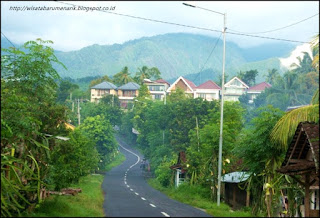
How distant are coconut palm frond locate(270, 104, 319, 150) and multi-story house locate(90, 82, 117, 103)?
13342 cm

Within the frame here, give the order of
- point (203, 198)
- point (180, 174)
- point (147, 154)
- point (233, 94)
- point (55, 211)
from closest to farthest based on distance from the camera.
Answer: point (55, 211), point (203, 198), point (180, 174), point (147, 154), point (233, 94)

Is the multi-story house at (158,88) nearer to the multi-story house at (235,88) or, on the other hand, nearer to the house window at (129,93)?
the house window at (129,93)

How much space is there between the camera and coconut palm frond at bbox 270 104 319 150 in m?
23.8

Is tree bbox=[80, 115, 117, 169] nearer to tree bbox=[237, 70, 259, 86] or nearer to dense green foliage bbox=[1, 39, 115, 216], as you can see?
dense green foliage bbox=[1, 39, 115, 216]

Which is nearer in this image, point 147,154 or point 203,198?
point 203,198

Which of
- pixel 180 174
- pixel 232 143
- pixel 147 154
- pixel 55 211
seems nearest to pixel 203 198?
pixel 232 143

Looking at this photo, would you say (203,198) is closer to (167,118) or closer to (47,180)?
(47,180)

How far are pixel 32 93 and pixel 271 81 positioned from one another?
148m

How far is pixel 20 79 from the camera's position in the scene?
28.9m

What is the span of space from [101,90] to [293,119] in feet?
450

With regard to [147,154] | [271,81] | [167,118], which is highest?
[271,81]

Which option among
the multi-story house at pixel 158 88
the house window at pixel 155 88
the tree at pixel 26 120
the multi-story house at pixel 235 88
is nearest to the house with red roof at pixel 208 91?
the multi-story house at pixel 235 88

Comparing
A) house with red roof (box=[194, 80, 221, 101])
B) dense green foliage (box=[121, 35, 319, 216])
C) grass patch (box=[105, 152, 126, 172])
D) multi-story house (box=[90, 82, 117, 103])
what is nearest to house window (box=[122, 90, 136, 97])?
multi-story house (box=[90, 82, 117, 103])

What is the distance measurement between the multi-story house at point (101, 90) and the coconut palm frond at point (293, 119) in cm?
13342
